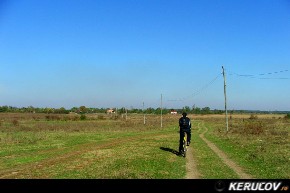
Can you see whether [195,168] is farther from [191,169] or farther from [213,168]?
[213,168]

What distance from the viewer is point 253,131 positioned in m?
38.2

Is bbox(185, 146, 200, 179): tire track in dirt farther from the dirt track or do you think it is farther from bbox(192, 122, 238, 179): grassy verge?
bbox(192, 122, 238, 179): grassy verge

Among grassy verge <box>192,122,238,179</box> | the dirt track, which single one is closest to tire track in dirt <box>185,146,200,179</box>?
the dirt track

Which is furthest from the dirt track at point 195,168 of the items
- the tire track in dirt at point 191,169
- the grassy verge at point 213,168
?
the grassy verge at point 213,168

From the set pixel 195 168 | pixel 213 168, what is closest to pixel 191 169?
pixel 195 168

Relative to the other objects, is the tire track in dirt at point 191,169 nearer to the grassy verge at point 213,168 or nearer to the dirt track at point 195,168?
the dirt track at point 195,168

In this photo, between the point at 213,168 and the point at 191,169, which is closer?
the point at 191,169
